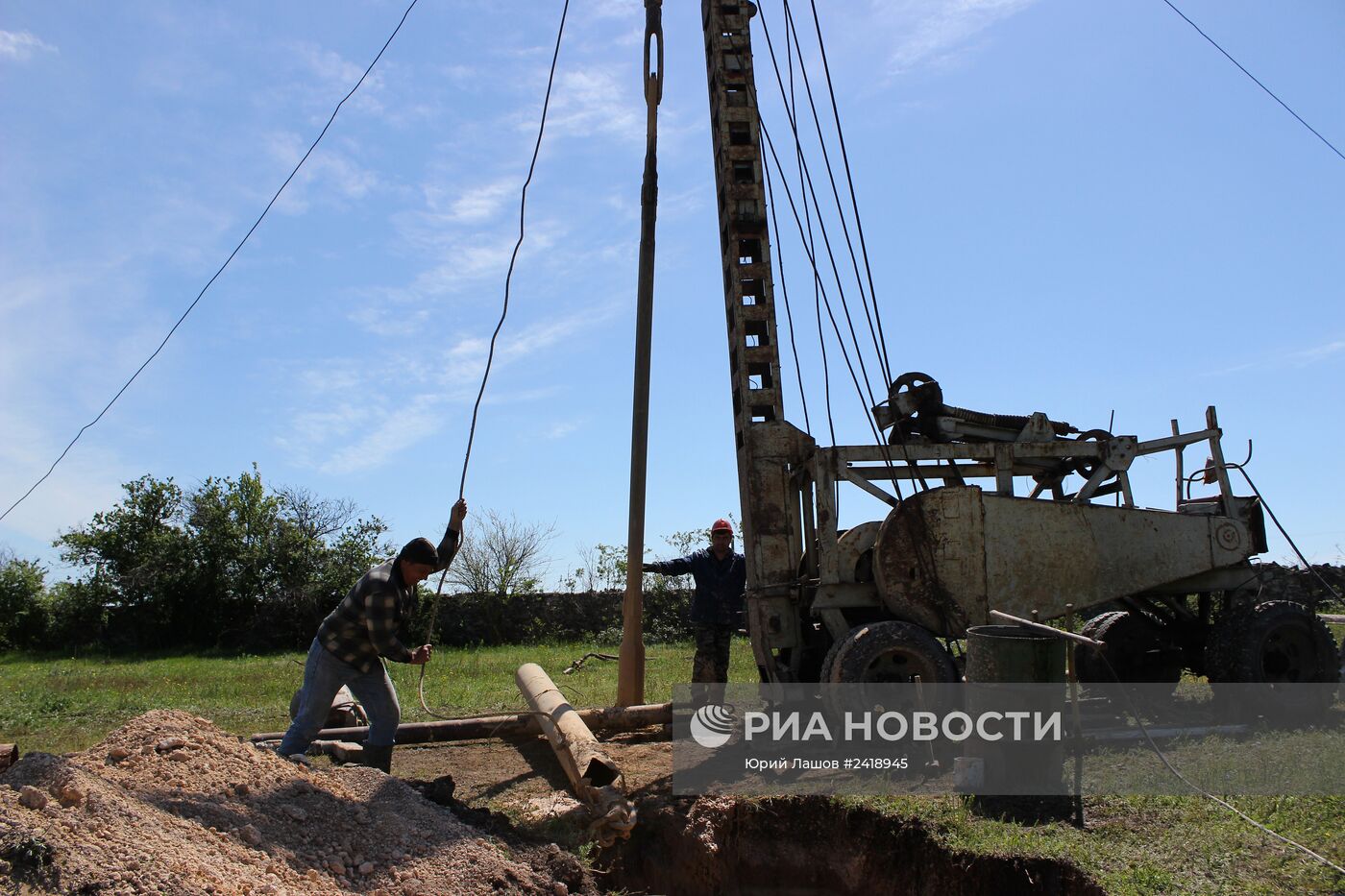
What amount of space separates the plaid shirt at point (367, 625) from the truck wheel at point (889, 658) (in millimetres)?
2917

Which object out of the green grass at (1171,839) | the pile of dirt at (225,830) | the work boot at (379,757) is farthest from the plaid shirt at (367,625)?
the green grass at (1171,839)

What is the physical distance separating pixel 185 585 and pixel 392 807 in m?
19.9

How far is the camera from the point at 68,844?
4.09 metres

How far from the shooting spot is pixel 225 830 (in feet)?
15.9

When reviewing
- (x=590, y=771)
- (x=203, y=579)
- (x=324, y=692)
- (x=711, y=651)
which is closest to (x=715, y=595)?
(x=711, y=651)

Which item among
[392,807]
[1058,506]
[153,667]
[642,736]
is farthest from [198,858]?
[153,667]

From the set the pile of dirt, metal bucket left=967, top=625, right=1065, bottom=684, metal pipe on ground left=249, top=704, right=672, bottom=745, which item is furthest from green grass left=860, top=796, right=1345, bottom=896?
metal pipe on ground left=249, top=704, right=672, bottom=745

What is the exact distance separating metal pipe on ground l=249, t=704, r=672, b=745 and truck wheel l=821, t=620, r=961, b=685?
1.97 metres

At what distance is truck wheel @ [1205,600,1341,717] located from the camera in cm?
793

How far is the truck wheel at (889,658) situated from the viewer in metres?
6.94

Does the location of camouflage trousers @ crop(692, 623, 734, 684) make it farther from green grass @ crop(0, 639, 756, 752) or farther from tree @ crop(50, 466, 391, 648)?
tree @ crop(50, 466, 391, 648)

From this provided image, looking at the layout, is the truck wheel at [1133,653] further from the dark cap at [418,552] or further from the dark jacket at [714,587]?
the dark cap at [418,552]

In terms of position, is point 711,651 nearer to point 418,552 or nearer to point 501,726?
point 501,726

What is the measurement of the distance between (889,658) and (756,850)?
1.69 meters
